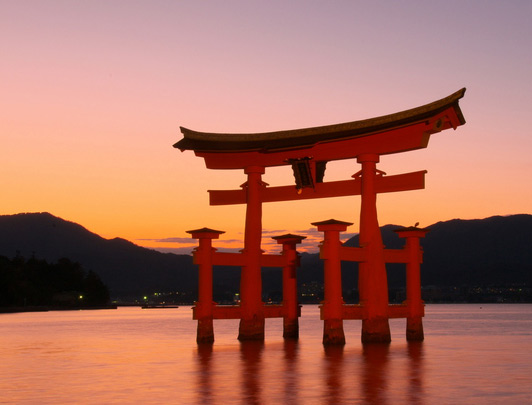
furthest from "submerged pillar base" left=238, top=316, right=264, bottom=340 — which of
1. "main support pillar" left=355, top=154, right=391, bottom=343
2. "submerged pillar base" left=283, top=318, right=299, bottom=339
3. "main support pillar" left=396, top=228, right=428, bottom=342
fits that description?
"main support pillar" left=396, top=228, right=428, bottom=342

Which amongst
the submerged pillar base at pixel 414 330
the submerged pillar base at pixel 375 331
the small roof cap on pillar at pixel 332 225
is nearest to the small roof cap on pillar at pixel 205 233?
the small roof cap on pillar at pixel 332 225

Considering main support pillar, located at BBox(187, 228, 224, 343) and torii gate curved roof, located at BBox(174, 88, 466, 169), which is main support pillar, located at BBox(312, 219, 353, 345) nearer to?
torii gate curved roof, located at BBox(174, 88, 466, 169)

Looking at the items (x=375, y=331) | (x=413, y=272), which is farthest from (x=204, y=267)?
(x=413, y=272)

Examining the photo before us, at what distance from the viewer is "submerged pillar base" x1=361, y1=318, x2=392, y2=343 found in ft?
93.0

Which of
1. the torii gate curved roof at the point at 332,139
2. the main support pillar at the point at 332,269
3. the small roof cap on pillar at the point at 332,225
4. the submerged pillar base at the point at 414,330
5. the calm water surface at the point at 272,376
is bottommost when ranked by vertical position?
the calm water surface at the point at 272,376

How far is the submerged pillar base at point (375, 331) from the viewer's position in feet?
93.0

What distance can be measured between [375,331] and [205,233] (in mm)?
7140

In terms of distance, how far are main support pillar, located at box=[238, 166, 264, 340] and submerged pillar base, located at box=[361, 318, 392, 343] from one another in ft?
14.8

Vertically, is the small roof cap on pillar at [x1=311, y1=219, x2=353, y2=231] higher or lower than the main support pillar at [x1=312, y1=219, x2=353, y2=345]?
higher

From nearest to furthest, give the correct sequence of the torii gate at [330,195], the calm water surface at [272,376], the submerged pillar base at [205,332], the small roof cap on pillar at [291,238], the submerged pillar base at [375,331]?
the calm water surface at [272,376] < the torii gate at [330,195] < the submerged pillar base at [375,331] < the submerged pillar base at [205,332] < the small roof cap on pillar at [291,238]

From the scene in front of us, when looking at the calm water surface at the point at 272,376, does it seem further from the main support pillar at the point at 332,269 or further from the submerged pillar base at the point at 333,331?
the main support pillar at the point at 332,269

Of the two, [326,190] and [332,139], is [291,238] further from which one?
[332,139]

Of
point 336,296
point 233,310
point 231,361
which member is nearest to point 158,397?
point 231,361

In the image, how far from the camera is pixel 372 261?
91.6 ft
